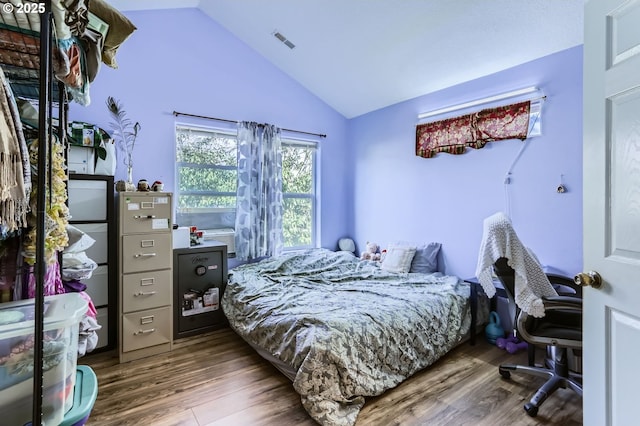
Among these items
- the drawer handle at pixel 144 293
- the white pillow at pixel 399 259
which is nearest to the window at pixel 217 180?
the drawer handle at pixel 144 293

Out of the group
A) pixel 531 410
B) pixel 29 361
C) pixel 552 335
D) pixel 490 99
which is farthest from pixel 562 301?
pixel 29 361

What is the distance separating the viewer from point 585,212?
125cm

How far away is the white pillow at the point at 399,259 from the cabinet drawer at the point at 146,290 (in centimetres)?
215

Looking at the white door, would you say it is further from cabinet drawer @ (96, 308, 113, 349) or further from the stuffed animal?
cabinet drawer @ (96, 308, 113, 349)

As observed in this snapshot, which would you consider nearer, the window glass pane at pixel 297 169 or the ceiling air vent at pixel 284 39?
the ceiling air vent at pixel 284 39

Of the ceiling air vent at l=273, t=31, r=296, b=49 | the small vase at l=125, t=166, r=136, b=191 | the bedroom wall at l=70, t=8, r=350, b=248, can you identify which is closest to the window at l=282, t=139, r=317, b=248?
the bedroom wall at l=70, t=8, r=350, b=248

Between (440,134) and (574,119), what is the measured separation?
3.65 ft

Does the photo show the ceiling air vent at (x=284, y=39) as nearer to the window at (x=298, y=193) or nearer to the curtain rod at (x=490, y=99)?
the window at (x=298, y=193)

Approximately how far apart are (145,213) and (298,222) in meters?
1.92

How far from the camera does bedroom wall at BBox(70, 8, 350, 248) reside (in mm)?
2768

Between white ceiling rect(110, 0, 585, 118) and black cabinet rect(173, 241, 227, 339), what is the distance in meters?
2.16

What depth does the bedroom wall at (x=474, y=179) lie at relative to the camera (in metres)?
2.38

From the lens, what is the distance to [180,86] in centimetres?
306

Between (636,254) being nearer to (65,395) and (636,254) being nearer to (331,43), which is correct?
(65,395)
